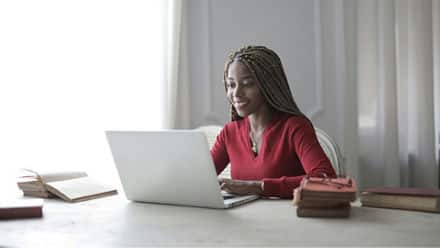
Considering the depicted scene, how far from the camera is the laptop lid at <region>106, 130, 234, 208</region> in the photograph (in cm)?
147

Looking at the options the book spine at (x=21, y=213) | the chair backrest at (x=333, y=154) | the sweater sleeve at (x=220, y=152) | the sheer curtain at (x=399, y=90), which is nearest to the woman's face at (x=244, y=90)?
the sweater sleeve at (x=220, y=152)

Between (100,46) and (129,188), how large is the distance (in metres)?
1.25

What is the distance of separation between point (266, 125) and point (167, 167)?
0.53 m

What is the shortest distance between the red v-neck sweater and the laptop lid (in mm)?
364

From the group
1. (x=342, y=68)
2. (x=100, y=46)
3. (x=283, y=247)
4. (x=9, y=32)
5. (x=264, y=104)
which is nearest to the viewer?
(x=283, y=247)

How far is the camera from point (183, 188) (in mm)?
1543

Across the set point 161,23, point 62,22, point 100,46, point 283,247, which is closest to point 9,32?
point 62,22

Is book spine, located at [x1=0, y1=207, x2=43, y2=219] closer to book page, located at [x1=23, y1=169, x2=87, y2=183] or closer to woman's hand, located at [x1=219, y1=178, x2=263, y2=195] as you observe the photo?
book page, located at [x1=23, y1=169, x2=87, y2=183]

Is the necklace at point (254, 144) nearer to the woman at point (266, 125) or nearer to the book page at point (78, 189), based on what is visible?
the woman at point (266, 125)

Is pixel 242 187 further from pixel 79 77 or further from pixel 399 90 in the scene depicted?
pixel 399 90

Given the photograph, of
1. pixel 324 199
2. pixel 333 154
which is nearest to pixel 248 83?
pixel 333 154

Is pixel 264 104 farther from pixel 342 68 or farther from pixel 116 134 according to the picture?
pixel 342 68

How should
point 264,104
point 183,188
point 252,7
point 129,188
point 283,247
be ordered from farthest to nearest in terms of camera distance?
point 252,7 < point 264,104 < point 129,188 < point 183,188 < point 283,247

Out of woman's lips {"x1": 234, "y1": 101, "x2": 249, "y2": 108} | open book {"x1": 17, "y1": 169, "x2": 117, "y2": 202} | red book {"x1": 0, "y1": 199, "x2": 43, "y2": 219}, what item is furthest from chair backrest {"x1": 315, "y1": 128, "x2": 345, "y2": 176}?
red book {"x1": 0, "y1": 199, "x2": 43, "y2": 219}
